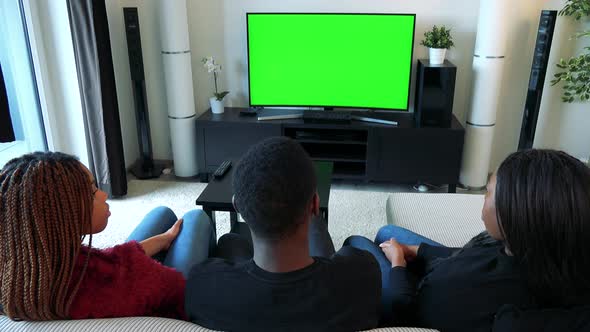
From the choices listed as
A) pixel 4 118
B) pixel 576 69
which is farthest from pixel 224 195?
pixel 576 69

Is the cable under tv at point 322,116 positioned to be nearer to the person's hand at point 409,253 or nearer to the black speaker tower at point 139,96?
the black speaker tower at point 139,96

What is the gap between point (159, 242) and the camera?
5.26 ft

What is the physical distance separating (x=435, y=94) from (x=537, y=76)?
710mm

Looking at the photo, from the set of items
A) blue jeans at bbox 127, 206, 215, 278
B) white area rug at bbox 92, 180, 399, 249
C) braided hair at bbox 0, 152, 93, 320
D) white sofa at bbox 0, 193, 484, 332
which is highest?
braided hair at bbox 0, 152, 93, 320

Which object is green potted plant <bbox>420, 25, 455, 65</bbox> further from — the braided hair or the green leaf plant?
the braided hair

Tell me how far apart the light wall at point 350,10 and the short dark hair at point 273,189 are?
2.75 meters

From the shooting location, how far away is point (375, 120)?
3475mm

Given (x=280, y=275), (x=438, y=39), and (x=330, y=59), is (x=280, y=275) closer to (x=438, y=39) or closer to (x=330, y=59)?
(x=330, y=59)

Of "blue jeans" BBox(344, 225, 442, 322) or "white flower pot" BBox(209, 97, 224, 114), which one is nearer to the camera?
"blue jeans" BBox(344, 225, 442, 322)

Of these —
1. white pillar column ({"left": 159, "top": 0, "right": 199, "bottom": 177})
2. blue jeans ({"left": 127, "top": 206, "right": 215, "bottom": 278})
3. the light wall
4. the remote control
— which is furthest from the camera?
the light wall

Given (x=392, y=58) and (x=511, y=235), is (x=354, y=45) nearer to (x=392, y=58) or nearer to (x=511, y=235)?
(x=392, y=58)

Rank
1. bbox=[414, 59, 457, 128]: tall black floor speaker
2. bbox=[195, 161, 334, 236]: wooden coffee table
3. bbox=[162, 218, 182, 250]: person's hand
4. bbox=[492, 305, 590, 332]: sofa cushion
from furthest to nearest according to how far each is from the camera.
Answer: bbox=[414, 59, 457, 128]: tall black floor speaker < bbox=[195, 161, 334, 236]: wooden coffee table < bbox=[162, 218, 182, 250]: person's hand < bbox=[492, 305, 590, 332]: sofa cushion

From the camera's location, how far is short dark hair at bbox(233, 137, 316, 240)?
0.98m

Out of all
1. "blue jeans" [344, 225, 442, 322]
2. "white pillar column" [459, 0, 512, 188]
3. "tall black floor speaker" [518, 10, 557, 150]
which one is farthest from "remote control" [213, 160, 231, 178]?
"tall black floor speaker" [518, 10, 557, 150]
